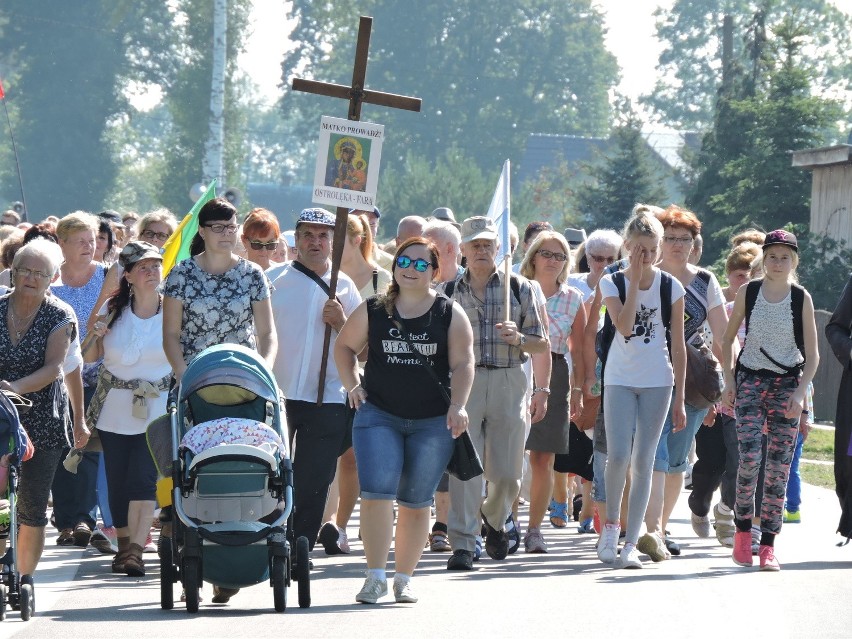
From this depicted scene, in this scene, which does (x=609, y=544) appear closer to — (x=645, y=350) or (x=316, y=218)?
(x=645, y=350)

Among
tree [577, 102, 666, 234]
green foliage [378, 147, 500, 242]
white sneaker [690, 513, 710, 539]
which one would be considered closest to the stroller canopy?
white sneaker [690, 513, 710, 539]

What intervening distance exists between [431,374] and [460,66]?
83591mm

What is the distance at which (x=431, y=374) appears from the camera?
9539 mm

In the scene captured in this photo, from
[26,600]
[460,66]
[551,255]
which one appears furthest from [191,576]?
[460,66]

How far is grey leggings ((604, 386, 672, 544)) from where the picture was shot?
36.9ft

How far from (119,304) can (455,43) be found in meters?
82.6

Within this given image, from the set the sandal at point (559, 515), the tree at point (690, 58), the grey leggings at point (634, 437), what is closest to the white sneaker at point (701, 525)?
the sandal at point (559, 515)

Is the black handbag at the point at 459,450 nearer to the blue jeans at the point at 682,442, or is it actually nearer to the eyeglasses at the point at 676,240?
the blue jeans at the point at 682,442

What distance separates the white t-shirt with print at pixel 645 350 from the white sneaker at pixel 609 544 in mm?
878

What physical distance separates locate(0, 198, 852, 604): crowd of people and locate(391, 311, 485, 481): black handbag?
0.6 inches

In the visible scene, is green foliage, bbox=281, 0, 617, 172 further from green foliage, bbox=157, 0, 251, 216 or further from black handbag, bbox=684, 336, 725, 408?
black handbag, bbox=684, 336, 725, 408

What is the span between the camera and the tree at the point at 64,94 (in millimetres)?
85250

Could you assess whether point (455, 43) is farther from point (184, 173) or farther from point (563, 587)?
point (563, 587)

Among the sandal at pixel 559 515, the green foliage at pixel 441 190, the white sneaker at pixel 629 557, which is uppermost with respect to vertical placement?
the green foliage at pixel 441 190
